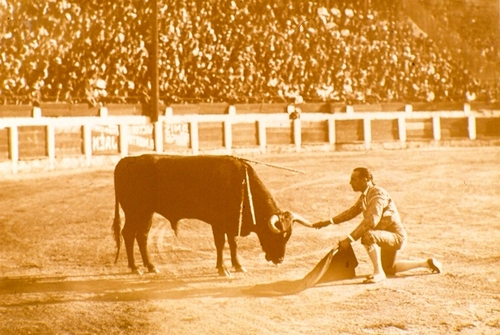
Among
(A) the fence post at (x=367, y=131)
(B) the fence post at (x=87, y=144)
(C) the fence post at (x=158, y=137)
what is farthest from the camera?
(A) the fence post at (x=367, y=131)

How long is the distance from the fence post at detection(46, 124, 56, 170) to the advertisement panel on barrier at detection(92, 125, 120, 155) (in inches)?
35.6

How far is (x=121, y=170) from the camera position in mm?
7148

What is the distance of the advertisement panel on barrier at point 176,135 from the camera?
17.2 metres

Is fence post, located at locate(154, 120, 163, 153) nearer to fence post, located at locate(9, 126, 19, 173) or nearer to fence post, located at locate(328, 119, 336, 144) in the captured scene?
fence post, located at locate(9, 126, 19, 173)

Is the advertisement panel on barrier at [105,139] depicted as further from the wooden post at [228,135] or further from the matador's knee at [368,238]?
the matador's knee at [368,238]

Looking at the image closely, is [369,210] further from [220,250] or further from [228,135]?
[228,135]

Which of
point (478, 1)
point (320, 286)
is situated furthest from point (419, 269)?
point (478, 1)

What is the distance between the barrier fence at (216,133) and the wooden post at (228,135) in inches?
1.0

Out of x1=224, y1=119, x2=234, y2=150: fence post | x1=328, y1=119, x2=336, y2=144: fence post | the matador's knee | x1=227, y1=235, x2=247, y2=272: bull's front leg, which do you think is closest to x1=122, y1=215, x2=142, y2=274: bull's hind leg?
x1=227, y1=235, x2=247, y2=272: bull's front leg

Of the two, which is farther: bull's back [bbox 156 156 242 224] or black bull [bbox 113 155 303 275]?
bull's back [bbox 156 156 242 224]

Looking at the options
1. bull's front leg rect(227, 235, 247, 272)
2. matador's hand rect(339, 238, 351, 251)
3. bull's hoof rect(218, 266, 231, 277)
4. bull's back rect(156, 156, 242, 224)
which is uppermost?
bull's back rect(156, 156, 242, 224)

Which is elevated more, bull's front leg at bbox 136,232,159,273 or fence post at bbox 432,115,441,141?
fence post at bbox 432,115,441,141

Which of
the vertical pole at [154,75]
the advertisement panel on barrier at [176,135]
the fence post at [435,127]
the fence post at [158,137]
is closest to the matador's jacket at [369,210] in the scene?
the vertical pole at [154,75]

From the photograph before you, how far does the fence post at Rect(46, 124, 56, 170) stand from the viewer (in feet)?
49.9
